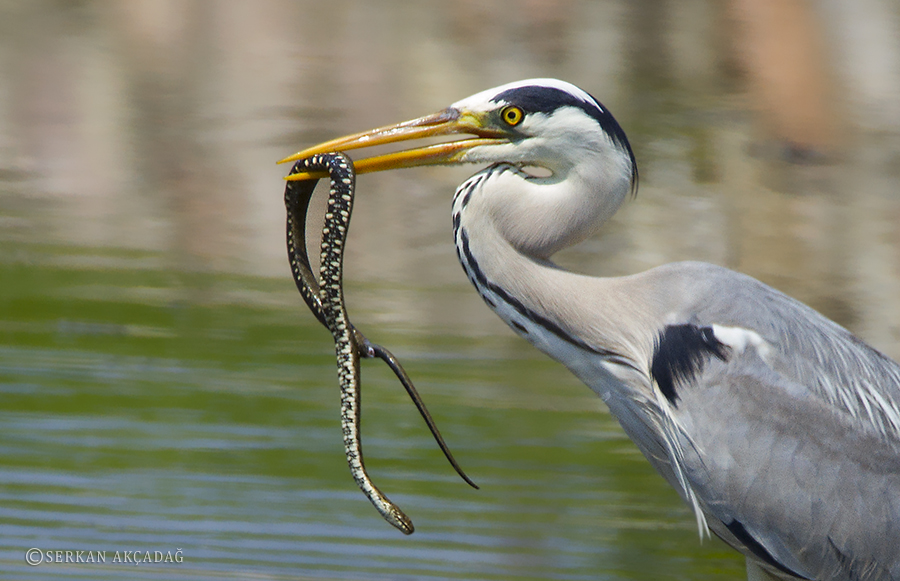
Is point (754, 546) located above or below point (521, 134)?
below

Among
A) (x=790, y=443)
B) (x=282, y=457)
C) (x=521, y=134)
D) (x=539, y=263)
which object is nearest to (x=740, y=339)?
(x=790, y=443)

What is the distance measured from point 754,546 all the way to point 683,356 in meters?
0.50

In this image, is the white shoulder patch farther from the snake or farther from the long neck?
the snake

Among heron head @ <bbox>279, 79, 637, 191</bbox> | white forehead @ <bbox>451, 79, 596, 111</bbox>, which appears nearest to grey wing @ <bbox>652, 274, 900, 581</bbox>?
heron head @ <bbox>279, 79, 637, 191</bbox>

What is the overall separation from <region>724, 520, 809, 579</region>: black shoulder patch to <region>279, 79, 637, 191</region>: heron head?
2.80ft

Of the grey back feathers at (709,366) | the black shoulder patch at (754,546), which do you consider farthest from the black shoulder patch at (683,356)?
the black shoulder patch at (754,546)

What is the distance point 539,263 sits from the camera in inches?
118

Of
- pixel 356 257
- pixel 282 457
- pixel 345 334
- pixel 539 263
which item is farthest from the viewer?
pixel 356 257

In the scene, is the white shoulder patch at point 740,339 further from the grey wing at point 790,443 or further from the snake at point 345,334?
the snake at point 345,334

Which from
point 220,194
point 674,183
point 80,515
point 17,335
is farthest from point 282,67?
point 80,515

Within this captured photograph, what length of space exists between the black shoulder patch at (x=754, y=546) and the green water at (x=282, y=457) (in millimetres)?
1227

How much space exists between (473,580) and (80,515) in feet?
4.62

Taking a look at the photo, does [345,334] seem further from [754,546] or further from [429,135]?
[754,546]

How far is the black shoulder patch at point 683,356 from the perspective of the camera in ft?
9.45
